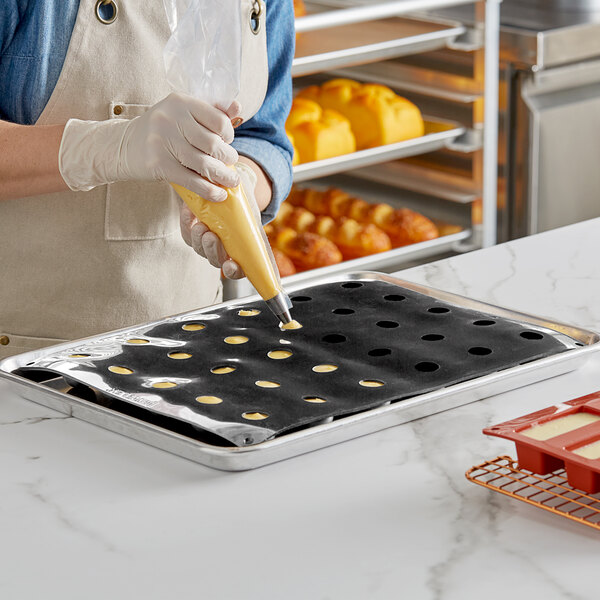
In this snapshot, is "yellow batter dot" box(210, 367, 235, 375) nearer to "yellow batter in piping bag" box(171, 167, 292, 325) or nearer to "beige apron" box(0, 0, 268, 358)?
"yellow batter in piping bag" box(171, 167, 292, 325)

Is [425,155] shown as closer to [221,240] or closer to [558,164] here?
[558,164]

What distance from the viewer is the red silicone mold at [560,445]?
949 millimetres

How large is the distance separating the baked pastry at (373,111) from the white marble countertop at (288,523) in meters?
1.89

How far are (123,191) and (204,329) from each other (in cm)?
41

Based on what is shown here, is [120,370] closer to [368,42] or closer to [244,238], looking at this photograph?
[244,238]

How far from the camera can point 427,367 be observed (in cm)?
123

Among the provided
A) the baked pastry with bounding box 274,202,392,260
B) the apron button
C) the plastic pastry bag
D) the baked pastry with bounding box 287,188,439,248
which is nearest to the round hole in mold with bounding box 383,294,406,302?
the plastic pastry bag

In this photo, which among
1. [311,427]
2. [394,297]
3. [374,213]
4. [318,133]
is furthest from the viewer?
[374,213]

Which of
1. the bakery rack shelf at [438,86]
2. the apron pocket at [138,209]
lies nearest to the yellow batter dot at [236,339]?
the apron pocket at [138,209]

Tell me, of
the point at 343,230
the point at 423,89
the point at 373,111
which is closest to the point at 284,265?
the point at 343,230

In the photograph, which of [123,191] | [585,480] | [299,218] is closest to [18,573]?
[585,480]

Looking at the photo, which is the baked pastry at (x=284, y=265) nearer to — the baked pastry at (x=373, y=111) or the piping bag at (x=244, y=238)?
the baked pastry at (x=373, y=111)

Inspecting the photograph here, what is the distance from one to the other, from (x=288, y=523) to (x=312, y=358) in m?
0.32

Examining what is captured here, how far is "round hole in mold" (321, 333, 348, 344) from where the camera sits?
4.32ft
